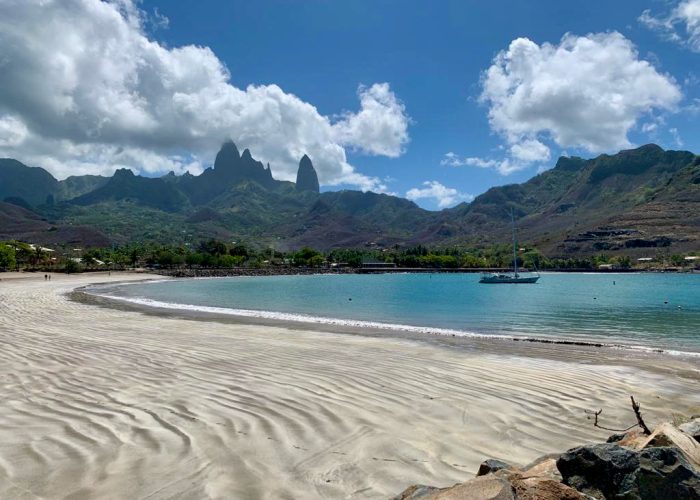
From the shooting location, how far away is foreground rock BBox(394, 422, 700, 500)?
140 inches

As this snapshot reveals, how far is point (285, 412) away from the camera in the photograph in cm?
798

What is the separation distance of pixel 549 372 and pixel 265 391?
8214 millimetres

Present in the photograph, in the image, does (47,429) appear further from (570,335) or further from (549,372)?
(570,335)

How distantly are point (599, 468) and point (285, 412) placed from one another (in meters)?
5.22

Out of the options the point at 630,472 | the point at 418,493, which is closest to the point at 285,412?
the point at 418,493

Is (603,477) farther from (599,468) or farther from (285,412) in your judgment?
(285,412)

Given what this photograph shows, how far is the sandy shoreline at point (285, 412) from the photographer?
17.7 feet

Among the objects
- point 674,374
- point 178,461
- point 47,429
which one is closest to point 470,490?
point 178,461

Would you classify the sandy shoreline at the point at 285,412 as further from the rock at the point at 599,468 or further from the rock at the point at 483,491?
the rock at the point at 483,491

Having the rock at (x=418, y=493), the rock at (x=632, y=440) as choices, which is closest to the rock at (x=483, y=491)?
the rock at (x=418, y=493)

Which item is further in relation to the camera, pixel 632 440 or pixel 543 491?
pixel 632 440

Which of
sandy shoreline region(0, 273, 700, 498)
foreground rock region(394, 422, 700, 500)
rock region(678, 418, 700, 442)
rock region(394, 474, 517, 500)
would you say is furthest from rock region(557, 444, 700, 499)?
sandy shoreline region(0, 273, 700, 498)

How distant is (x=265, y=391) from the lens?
30.9 feet

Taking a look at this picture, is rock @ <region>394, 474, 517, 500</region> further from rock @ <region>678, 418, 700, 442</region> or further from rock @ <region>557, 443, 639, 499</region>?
rock @ <region>678, 418, 700, 442</region>
